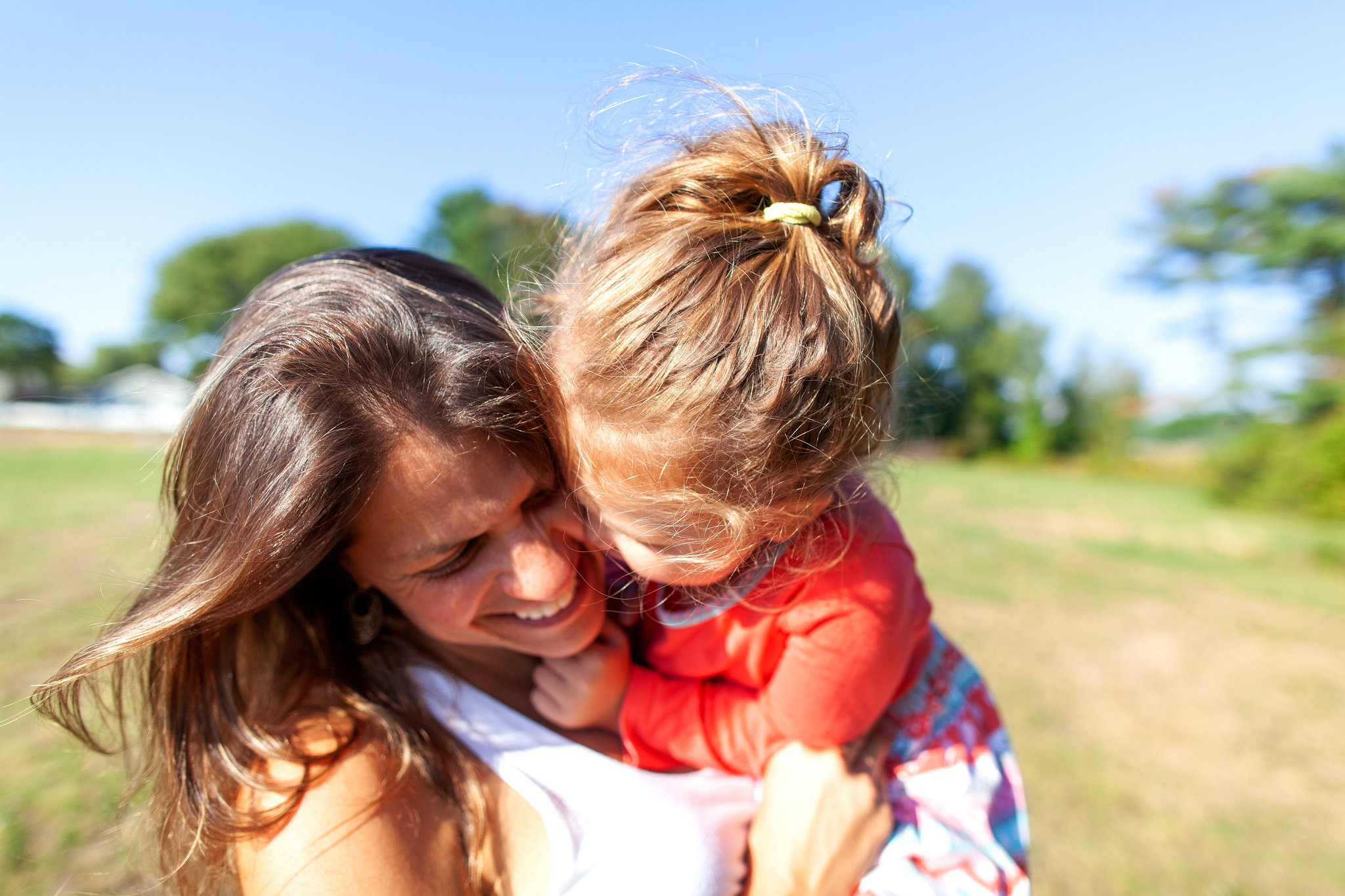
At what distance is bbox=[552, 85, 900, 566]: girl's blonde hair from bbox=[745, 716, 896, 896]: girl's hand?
1.66 ft

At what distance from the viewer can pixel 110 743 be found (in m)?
1.55

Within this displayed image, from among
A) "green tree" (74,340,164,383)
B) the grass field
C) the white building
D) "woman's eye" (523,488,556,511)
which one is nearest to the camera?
"woman's eye" (523,488,556,511)

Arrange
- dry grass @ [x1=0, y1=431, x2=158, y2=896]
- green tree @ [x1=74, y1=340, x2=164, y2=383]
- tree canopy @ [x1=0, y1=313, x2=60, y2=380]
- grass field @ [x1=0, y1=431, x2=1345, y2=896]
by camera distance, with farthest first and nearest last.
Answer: green tree @ [x1=74, y1=340, x2=164, y2=383], tree canopy @ [x1=0, y1=313, x2=60, y2=380], grass field @ [x1=0, y1=431, x2=1345, y2=896], dry grass @ [x1=0, y1=431, x2=158, y2=896]

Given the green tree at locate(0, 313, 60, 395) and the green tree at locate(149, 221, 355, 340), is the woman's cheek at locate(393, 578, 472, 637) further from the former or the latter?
the green tree at locate(0, 313, 60, 395)

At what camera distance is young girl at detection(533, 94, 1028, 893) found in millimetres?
1239

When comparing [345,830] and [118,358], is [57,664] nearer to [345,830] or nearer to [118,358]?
[345,830]

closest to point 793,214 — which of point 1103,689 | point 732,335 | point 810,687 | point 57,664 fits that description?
point 732,335

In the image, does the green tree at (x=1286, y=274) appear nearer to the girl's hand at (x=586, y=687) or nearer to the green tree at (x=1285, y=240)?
the green tree at (x=1285, y=240)

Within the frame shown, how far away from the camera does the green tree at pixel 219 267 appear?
4497 cm

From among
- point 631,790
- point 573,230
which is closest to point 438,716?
point 631,790

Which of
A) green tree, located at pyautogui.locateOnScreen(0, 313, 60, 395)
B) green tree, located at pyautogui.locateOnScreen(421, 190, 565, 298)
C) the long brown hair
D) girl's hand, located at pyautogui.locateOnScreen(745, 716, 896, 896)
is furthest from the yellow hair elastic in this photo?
green tree, located at pyautogui.locateOnScreen(0, 313, 60, 395)

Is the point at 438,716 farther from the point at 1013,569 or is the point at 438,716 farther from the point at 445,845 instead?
the point at 1013,569

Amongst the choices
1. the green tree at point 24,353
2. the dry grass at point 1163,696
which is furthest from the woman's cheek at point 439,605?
the green tree at point 24,353

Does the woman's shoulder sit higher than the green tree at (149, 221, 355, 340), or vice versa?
the woman's shoulder
